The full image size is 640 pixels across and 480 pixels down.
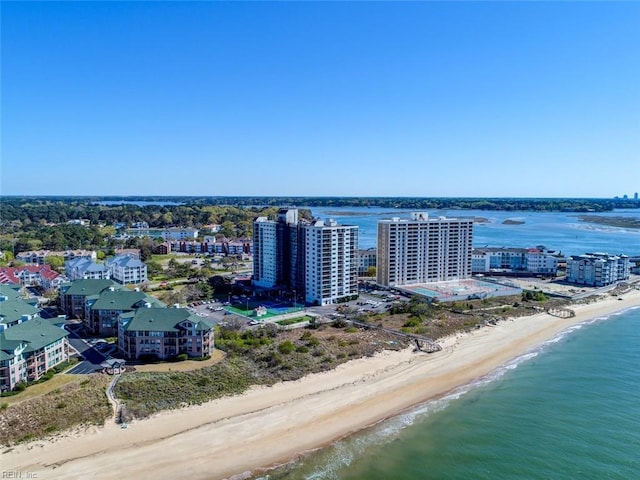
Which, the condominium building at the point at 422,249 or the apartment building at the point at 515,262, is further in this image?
the apartment building at the point at 515,262

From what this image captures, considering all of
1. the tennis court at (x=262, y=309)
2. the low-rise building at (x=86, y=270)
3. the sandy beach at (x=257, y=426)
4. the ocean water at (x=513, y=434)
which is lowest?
the ocean water at (x=513, y=434)

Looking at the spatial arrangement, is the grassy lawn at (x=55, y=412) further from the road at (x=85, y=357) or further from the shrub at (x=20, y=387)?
the road at (x=85, y=357)

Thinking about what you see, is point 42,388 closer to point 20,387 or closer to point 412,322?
point 20,387

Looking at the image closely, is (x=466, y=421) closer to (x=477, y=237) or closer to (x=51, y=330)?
(x=51, y=330)

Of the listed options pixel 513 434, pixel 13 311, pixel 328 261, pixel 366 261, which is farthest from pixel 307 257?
pixel 513 434

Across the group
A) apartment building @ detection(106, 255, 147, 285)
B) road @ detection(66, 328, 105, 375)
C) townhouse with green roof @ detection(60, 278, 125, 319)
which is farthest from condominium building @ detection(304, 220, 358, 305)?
apartment building @ detection(106, 255, 147, 285)

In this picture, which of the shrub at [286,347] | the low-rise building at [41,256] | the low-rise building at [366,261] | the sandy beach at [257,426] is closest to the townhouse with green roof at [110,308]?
the shrub at [286,347]

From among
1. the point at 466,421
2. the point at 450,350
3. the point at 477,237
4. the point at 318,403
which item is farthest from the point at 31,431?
the point at 477,237
